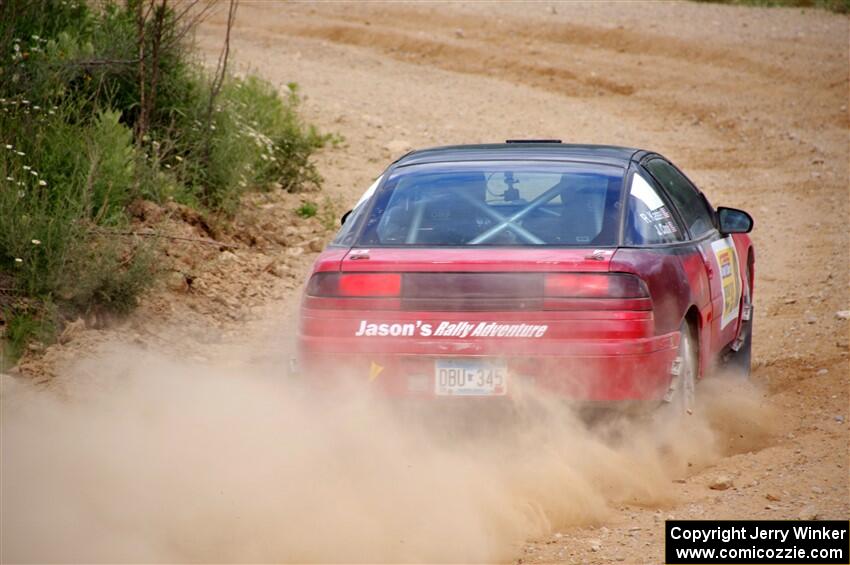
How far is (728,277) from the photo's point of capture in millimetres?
7281

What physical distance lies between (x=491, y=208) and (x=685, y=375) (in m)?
1.22

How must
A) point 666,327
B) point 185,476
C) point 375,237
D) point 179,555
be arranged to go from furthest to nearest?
point 375,237, point 666,327, point 185,476, point 179,555

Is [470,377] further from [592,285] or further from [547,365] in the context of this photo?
[592,285]

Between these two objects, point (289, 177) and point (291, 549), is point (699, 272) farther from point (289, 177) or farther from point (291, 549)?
point (289, 177)

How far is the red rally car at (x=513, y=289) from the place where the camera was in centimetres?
553

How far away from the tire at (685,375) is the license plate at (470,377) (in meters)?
0.77

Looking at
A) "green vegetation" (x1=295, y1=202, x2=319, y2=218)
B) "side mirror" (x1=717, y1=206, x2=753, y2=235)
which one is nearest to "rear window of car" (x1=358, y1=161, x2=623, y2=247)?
"side mirror" (x1=717, y1=206, x2=753, y2=235)

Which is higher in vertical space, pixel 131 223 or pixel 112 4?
pixel 112 4

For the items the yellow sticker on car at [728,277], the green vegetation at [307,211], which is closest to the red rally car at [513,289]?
the yellow sticker on car at [728,277]

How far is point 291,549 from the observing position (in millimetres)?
4688

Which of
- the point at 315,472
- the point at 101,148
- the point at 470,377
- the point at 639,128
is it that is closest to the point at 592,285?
the point at 470,377

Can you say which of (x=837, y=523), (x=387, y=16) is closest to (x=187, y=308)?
(x=837, y=523)

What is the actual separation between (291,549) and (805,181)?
1101 centimetres

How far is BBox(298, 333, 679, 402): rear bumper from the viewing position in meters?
5.50
